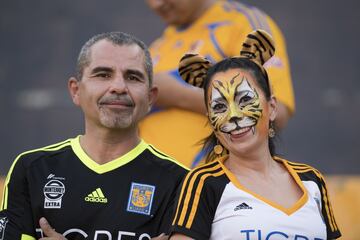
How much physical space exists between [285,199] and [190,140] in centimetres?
82

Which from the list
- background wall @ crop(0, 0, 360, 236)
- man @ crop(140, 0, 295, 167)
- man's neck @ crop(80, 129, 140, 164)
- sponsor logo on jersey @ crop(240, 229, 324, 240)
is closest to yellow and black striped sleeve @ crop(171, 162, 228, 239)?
sponsor logo on jersey @ crop(240, 229, 324, 240)

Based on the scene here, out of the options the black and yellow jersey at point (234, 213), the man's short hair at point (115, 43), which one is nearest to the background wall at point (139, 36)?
the man's short hair at point (115, 43)

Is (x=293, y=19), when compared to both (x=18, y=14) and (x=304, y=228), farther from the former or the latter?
(x=304, y=228)

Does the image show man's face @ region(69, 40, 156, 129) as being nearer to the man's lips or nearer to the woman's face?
Result: the man's lips

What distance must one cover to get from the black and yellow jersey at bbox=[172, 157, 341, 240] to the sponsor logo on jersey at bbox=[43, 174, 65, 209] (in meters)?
0.41

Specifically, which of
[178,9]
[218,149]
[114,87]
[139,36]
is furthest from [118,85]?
[139,36]

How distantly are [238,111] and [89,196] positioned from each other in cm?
55

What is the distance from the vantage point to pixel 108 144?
266 cm

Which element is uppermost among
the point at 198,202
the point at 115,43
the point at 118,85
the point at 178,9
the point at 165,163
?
the point at 178,9

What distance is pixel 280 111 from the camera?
327cm

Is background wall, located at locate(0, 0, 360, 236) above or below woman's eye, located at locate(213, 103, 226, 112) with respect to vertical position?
above

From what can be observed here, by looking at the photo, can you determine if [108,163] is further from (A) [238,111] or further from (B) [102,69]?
(A) [238,111]

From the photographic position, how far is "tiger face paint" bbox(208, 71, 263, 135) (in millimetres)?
2480

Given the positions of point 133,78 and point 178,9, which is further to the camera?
point 178,9
